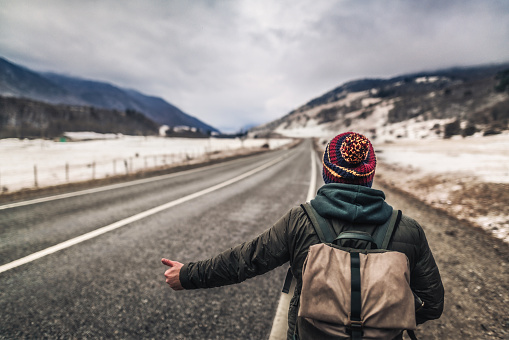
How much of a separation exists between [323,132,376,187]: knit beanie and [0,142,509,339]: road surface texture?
76.8 inches

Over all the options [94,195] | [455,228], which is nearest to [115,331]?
[455,228]

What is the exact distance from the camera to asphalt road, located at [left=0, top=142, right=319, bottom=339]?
8.06ft

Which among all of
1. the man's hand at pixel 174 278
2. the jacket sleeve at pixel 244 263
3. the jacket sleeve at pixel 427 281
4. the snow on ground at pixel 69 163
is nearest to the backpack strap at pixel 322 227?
the jacket sleeve at pixel 244 263

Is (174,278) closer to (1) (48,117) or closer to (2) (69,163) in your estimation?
(2) (69,163)

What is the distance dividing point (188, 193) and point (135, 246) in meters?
4.48

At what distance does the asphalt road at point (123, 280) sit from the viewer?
2.46m

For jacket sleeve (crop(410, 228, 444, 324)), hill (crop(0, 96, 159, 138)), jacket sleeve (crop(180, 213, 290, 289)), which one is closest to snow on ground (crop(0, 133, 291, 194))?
jacket sleeve (crop(180, 213, 290, 289))

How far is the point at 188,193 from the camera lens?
342 inches

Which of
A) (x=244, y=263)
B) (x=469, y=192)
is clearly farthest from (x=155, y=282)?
(x=469, y=192)

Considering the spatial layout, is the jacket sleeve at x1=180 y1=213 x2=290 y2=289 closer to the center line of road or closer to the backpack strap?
the backpack strap

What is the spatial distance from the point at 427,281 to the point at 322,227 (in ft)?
2.38

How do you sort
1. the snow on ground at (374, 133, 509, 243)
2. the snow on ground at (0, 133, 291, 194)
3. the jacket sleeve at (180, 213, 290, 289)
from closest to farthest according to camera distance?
the jacket sleeve at (180, 213, 290, 289), the snow on ground at (374, 133, 509, 243), the snow on ground at (0, 133, 291, 194)

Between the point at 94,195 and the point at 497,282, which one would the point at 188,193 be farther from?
the point at 497,282

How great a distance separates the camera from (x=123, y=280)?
10.6 feet
